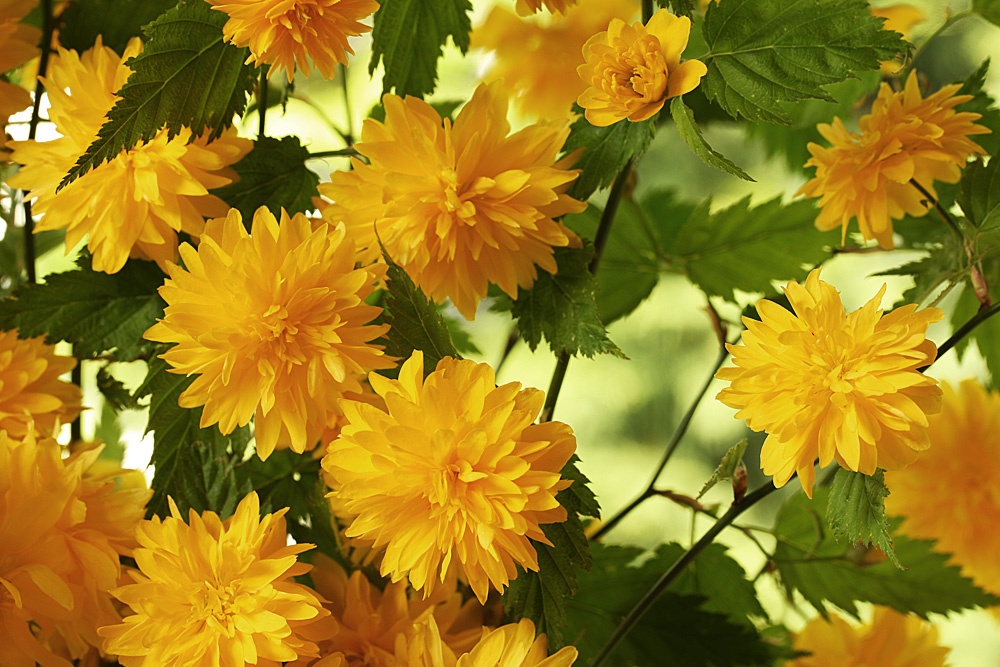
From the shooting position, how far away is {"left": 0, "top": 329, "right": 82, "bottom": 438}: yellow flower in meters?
0.41

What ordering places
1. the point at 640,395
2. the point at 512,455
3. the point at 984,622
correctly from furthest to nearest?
the point at 640,395 → the point at 984,622 → the point at 512,455

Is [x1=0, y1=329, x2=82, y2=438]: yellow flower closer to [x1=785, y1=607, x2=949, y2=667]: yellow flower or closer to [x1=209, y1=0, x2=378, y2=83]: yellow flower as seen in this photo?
[x1=209, y1=0, x2=378, y2=83]: yellow flower

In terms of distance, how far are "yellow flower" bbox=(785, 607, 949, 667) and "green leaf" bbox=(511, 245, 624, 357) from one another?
0.35 meters

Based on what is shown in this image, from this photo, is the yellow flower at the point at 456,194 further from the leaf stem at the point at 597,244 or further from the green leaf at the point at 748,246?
the green leaf at the point at 748,246

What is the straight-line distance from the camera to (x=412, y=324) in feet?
1.12

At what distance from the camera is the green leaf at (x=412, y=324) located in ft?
1.10

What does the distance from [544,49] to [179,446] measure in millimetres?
455

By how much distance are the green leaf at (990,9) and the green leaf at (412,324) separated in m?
0.43

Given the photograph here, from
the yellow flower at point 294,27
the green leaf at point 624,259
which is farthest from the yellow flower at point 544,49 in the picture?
the yellow flower at point 294,27

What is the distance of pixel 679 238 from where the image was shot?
1.91ft

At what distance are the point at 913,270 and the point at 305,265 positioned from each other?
317mm

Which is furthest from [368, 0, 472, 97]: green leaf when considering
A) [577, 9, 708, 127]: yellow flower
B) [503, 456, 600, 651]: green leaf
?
[503, 456, 600, 651]: green leaf

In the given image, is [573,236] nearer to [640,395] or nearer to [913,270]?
[913,270]

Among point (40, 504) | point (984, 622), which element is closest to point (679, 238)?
point (40, 504)
